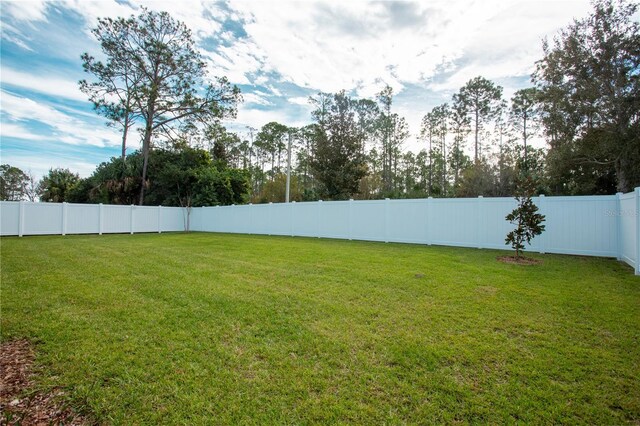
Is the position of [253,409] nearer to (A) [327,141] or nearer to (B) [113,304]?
(B) [113,304]

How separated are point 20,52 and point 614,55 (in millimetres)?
22889

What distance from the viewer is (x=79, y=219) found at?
1388 centimetres

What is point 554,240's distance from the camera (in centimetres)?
739

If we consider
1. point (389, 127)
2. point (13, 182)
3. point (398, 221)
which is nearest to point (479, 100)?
point (389, 127)

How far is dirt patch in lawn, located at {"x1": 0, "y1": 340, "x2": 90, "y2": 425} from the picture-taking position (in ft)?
5.45

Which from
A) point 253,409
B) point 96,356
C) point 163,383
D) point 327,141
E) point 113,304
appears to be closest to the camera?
point 253,409

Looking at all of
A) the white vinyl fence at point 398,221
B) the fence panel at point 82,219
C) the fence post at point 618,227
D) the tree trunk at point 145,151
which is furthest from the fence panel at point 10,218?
the fence post at point 618,227

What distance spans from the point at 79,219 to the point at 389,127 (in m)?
23.4

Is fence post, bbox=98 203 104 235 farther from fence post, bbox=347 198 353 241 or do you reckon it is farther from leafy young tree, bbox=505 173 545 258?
leafy young tree, bbox=505 173 545 258

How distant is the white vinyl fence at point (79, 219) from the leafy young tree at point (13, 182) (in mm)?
33234

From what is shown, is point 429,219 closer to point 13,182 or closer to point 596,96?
point 596,96

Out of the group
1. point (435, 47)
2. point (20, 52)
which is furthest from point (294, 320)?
point (20, 52)

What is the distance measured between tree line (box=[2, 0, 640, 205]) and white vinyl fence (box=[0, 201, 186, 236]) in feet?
11.4

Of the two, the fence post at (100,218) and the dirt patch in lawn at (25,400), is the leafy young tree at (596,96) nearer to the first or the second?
the dirt patch in lawn at (25,400)
